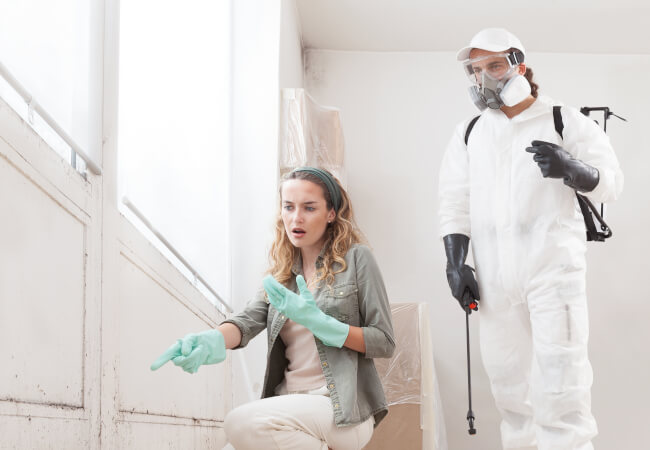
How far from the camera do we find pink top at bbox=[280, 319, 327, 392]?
196 cm

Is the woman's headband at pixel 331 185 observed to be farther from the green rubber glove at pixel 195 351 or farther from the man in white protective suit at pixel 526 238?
the man in white protective suit at pixel 526 238

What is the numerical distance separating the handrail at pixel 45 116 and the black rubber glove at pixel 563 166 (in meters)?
1.49

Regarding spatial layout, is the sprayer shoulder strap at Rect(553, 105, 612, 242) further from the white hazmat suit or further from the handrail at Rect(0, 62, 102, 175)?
the handrail at Rect(0, 62, 102, 175)

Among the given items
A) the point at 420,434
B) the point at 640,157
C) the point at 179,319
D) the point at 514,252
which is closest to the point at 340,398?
the point at 179,319

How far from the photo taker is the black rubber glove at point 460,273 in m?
2.83

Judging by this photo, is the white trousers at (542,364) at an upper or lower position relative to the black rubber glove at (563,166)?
lower

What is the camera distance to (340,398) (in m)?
1.85

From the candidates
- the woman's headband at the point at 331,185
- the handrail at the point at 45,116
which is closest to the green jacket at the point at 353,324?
the woman's headband at the point at 331,185

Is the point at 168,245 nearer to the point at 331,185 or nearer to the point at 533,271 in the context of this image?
the point at 331,185

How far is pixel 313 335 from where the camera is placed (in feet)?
6.52

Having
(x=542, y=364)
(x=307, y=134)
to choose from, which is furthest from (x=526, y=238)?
(x=307, y=134)

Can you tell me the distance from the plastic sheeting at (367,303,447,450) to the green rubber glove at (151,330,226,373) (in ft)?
4.82

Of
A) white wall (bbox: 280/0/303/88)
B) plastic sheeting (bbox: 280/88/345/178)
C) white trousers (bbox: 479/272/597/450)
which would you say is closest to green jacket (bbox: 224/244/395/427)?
white trousers (bbox: 479/272/597/450)

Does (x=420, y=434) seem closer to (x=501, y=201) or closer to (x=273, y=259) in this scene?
(x=501, y=201)
